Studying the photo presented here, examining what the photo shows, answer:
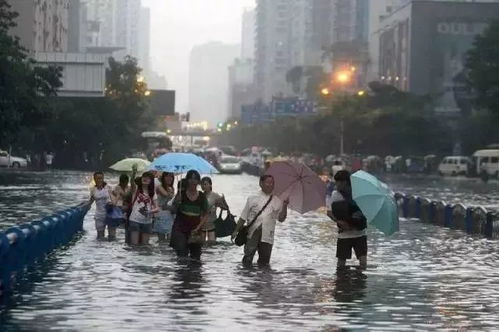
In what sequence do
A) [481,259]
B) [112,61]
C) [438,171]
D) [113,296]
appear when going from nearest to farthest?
[113,296] < [481,259] < [438,171] < [112,61]

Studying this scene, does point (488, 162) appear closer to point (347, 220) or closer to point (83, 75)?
point (83, 75)

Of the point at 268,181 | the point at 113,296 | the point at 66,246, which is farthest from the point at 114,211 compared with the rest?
the point at 113,296

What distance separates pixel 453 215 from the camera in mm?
34969

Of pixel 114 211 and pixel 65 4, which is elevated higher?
pixel 65 4

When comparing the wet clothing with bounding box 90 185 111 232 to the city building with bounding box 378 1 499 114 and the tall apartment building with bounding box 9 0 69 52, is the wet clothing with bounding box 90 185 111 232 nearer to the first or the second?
the tall apartment building with bounding box 9 0 69 52

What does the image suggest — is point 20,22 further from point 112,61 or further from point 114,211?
point 114,211

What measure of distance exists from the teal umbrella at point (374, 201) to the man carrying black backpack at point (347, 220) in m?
0.14

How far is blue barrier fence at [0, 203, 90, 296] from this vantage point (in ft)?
52.8

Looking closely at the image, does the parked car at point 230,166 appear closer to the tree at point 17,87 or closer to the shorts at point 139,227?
the tree at point 17,87

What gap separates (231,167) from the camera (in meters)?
103

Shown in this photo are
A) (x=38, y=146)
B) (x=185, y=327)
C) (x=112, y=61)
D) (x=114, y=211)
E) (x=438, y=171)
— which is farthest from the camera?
(x=112, y=61)

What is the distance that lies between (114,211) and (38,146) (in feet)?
244

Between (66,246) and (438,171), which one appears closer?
(66,246)

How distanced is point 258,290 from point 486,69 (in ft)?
254
